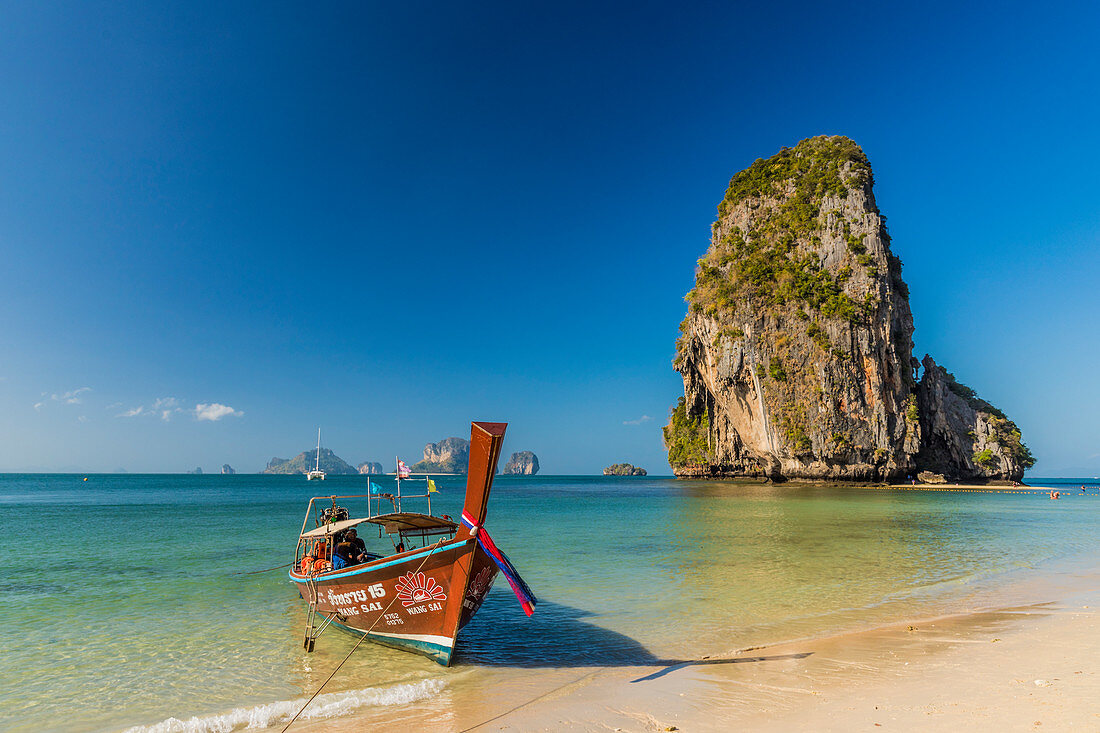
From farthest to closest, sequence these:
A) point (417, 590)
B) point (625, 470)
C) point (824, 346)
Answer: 1. point (625, 470)
2. point (824, 346)
3. point (417, 590)

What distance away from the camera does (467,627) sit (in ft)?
33.1

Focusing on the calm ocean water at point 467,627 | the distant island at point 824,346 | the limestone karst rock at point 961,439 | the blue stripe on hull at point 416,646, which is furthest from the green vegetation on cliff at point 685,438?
the blue stripe on hull at point 416,646

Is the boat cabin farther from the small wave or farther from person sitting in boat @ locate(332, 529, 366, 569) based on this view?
the small wave

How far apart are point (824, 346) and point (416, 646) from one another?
191 feet

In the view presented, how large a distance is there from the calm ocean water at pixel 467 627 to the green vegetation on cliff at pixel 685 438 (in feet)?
A: 190

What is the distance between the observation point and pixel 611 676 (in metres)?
7.45

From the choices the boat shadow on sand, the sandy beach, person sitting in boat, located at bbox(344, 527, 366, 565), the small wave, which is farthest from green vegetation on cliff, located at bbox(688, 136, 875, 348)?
the small wave

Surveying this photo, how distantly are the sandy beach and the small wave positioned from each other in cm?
44

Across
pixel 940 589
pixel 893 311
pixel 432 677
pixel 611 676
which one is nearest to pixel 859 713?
pixel 611 676

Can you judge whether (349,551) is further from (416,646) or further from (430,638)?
(430,638)

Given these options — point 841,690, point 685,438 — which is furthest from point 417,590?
point 685,438

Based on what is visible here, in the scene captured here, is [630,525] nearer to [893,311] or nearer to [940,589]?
[940,589]

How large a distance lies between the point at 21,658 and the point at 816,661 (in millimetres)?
12121

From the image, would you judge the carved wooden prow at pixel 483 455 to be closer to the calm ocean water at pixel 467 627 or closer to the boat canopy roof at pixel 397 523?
the boat canopy roof at pixel 397 523
